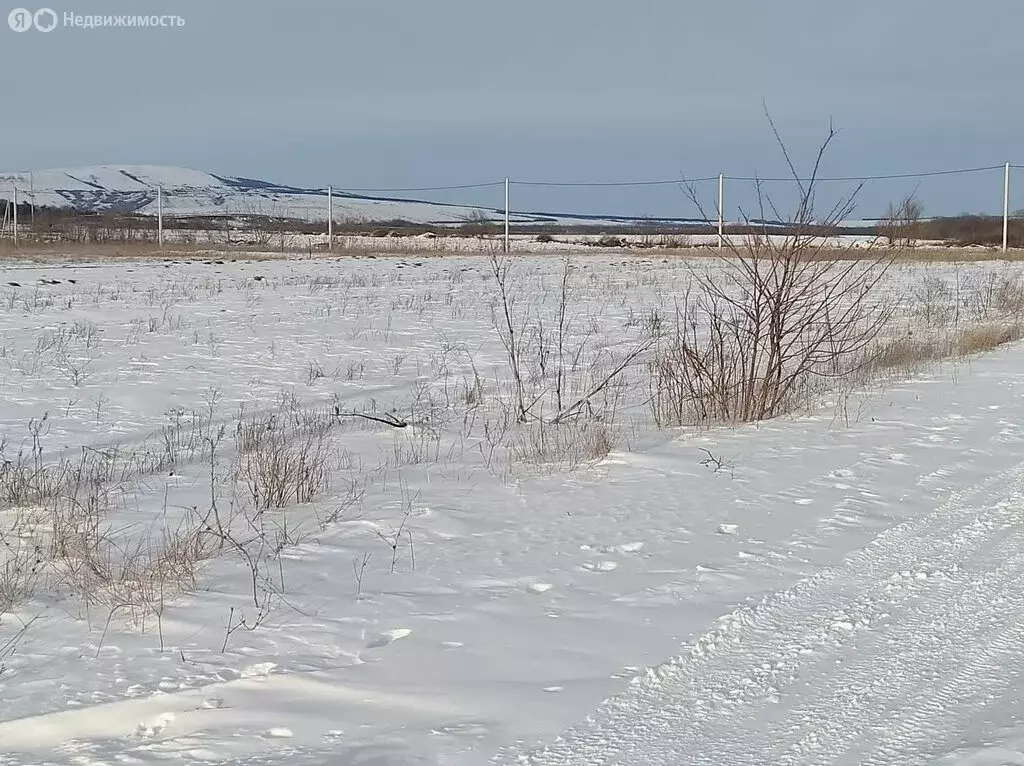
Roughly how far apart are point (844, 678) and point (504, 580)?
1239 millimetres

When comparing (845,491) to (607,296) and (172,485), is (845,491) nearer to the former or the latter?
(172,485)

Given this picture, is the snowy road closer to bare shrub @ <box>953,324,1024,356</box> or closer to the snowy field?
the snowy field

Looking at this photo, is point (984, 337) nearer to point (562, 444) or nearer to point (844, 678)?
point (562, 444)

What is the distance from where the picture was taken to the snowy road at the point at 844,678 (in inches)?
90.7

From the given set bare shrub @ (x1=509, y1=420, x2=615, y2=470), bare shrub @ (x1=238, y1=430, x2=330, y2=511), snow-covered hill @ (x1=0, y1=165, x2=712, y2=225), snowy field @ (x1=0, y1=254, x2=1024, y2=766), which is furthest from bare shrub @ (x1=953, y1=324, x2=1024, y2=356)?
snow-covered hill @ (x1=0, y1=165, x2=712, y2=225)

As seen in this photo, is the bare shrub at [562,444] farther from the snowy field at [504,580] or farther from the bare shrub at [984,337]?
the bare shrub at [984,337]

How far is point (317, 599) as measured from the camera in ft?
10.7

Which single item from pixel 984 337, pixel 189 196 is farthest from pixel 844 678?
pixel 189 196

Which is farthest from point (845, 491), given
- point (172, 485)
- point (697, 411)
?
point (172, 485)

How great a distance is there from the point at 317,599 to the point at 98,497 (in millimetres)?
1793

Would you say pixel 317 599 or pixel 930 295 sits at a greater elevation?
pixel 930 295

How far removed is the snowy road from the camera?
230 centimetres

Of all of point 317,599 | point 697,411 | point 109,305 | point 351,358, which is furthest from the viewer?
point 109,305

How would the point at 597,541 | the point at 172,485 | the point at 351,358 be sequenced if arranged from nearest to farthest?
the point at 597,541
the point at 172,485
the point at 351,358
